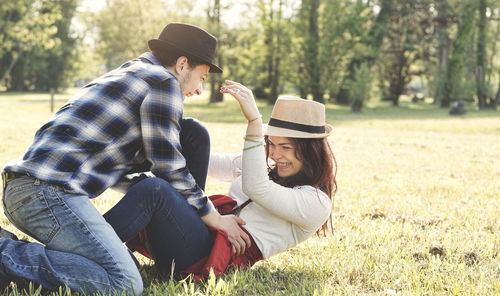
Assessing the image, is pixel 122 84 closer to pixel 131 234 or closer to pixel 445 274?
pixel 131 234

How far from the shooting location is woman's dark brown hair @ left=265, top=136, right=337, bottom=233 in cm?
354

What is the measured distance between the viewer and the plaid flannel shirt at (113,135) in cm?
304

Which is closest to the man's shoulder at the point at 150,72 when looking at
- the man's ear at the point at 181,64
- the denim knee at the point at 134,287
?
the man's ear at the point at 181,64

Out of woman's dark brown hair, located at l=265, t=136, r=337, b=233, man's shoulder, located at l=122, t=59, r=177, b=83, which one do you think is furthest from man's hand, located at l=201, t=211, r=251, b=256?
man's shoulder, located at l=122, t=59, r=177, b=83

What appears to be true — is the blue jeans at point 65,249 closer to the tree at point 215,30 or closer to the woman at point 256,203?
the woman at point 256,203

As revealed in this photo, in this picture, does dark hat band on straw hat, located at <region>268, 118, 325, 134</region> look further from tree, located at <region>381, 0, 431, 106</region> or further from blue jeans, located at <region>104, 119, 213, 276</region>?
tree, located at <region>381, 0, 431, 106</region>

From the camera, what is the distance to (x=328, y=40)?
113 ft

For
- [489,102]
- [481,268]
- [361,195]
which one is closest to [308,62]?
[489,102]

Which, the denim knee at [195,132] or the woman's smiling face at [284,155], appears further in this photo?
the denim knee at [195,132]

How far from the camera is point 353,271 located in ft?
11.9

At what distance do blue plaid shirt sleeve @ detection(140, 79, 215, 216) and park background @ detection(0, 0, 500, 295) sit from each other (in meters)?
0.61

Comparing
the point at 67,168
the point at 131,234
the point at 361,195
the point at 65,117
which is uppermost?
the point at 65,117

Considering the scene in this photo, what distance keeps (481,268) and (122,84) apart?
258cm

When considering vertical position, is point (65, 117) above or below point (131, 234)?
above
